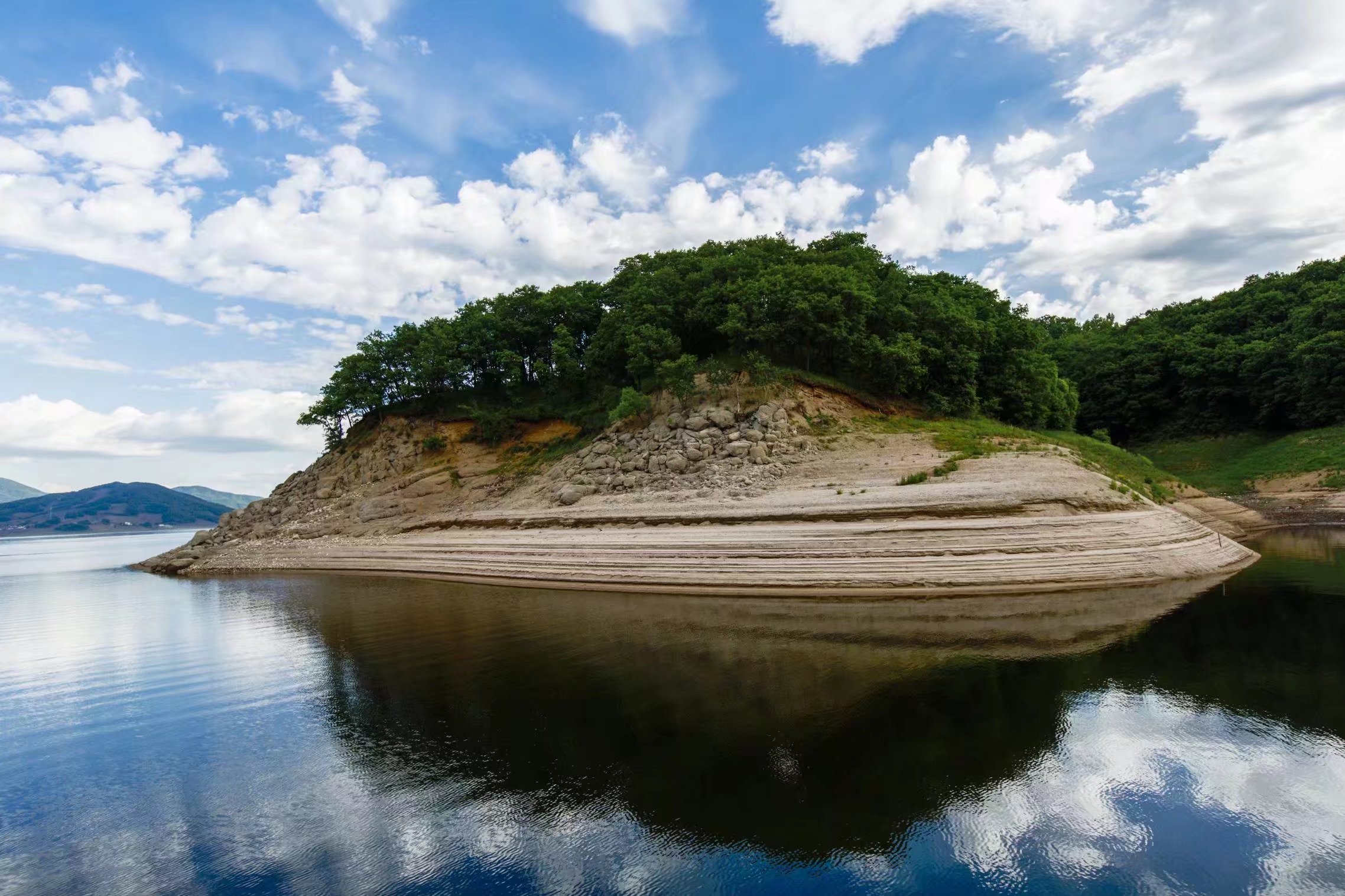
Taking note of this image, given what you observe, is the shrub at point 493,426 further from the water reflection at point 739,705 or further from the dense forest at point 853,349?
the water reflection at point 739,705

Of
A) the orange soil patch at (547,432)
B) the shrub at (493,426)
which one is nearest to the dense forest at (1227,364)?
the orange soil patch at (547,432)

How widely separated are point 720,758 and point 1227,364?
227ft

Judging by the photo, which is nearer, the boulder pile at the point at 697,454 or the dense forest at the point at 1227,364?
the boulder pile at the point at 697,454

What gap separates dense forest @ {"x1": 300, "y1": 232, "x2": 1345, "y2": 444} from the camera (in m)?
37.2

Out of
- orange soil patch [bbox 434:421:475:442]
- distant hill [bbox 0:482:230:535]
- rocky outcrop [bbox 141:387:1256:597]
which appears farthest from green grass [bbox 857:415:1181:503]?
distant hill [bbox 0:482:230:535]

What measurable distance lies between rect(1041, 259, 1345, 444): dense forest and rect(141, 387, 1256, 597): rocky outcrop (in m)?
37.3

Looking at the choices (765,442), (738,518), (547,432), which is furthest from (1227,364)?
(547,432)

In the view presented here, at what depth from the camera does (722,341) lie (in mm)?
41656

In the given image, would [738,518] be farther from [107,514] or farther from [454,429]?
[107,514]

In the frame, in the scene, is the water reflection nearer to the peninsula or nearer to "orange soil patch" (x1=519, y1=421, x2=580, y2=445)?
the peninsula

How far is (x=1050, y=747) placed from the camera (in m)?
9.23

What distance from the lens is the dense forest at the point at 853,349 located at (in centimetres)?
3716

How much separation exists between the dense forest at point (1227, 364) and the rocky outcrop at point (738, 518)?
37.3 metres

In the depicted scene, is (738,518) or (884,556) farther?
(738,518)
